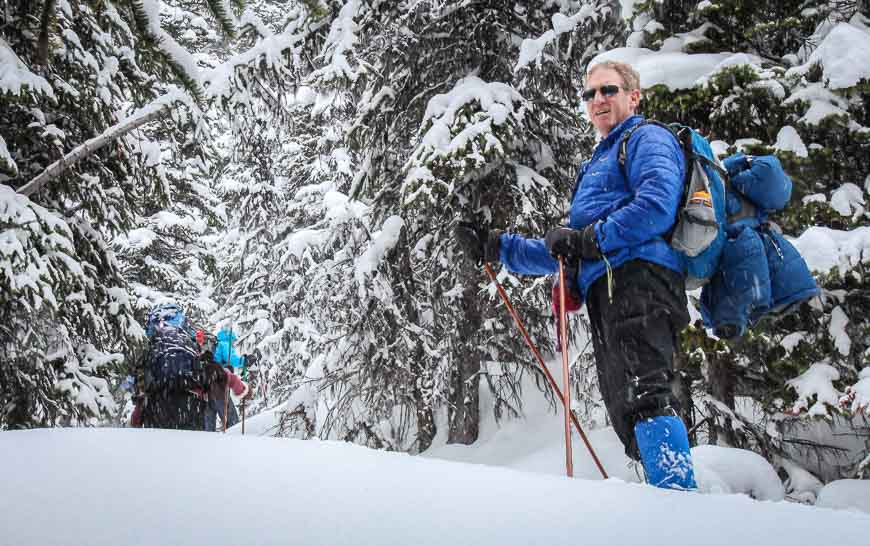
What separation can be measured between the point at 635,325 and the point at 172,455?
1.90m

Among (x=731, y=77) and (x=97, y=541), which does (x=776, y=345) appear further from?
A: (x=97, y=541)

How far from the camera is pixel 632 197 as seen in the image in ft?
8.89

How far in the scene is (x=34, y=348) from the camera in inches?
240

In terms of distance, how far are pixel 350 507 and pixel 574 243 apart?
1543mm

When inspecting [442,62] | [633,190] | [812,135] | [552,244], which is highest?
[442,62]

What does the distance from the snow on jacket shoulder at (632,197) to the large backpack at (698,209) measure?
43mm

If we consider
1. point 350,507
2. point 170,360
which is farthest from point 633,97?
point 170,360

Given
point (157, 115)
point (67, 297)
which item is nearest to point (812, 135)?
point (157, 115)

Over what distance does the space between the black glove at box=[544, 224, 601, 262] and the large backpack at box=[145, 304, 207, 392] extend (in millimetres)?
3598

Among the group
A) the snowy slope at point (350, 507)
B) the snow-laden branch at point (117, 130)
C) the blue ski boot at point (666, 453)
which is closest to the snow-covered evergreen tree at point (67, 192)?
the snow-laden branch at point (117, 130)

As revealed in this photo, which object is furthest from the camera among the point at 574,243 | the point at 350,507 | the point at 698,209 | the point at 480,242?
the point at 480,242

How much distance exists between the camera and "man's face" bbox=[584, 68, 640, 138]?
2914mm

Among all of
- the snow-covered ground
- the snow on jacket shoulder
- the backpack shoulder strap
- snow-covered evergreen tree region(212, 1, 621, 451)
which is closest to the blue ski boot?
the snow-covered ground

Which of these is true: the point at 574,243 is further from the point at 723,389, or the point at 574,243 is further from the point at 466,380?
the point at 466,380
